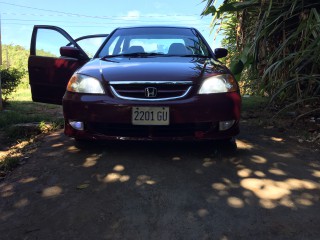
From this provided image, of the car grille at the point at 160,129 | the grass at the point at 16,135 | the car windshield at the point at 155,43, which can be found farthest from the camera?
the car windshield at the point at 155,43

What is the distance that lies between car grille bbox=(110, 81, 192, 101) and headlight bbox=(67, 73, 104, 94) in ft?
0.64

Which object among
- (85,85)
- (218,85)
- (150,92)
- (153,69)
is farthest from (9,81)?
(218,85)

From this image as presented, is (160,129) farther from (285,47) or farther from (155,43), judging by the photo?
(285,47)

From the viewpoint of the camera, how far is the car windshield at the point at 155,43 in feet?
15.1

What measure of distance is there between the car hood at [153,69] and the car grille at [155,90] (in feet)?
0.16

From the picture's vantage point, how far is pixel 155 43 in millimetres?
4918

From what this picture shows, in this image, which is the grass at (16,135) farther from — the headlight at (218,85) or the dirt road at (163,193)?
the headlight at (218,85)

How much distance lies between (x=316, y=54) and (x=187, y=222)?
3.05 metres

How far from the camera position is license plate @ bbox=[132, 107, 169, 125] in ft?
11.3

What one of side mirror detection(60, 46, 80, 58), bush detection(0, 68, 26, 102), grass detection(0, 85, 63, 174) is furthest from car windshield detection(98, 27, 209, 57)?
bush detection(0, 68, 26, 102)

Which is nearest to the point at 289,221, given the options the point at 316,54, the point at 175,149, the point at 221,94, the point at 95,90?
the point at 221,94

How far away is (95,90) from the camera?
362 cm

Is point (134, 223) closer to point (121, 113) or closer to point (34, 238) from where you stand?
point (34, 238)

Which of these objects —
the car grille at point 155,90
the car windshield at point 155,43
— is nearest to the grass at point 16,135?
the car grille at point 155,90
